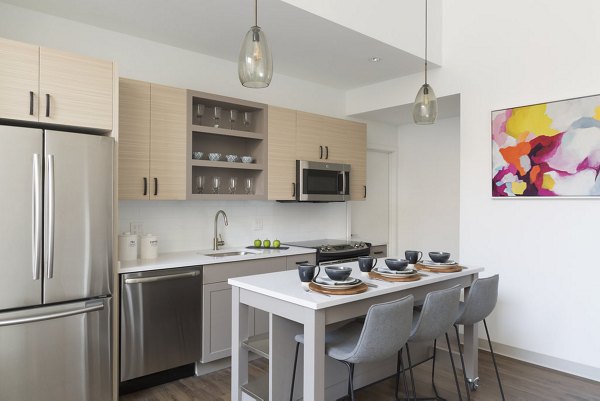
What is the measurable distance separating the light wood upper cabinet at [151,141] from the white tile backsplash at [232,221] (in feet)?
1.24

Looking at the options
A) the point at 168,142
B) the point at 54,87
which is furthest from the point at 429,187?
the point at 54,87

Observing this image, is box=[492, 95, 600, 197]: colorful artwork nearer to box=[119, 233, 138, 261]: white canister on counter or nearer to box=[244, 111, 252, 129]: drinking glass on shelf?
box=[244, 111, 252, 129]: drinking glass on shelf

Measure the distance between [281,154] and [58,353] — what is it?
2.57 meters

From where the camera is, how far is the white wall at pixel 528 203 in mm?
3441

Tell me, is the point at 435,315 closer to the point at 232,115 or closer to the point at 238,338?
the point at 238,338

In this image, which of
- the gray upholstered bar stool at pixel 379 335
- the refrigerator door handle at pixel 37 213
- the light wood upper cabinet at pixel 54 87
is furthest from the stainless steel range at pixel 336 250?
the refrigerator door handle at pixel 37 213

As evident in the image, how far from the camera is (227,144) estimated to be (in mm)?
4262

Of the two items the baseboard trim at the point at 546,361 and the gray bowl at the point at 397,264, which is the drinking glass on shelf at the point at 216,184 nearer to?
the gray bowl at the point at 397,264

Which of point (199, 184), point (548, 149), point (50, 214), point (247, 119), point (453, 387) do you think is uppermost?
point (247, 119)

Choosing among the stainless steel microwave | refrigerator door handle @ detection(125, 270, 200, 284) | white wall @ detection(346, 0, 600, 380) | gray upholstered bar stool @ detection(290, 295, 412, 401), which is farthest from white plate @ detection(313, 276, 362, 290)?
white wall @ detection(346, 0, 600, 380)

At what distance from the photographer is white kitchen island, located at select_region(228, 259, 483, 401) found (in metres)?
2.08

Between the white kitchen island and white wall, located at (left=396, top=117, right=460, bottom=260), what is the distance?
9.00 feet

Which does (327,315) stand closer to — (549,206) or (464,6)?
(549,206)

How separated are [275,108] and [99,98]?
1819 millimetres
